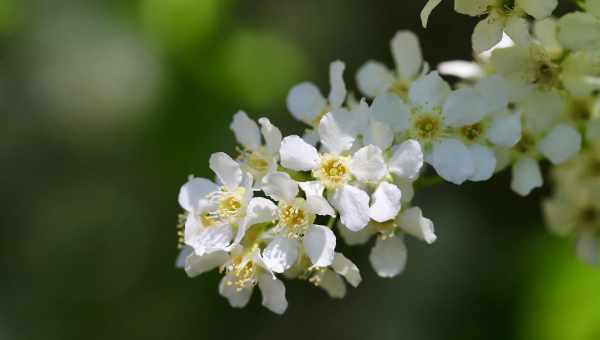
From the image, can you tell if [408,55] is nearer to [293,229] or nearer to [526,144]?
[526,144]

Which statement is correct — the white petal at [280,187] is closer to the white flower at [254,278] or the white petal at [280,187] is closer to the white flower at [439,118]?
the white flower at [254,278]

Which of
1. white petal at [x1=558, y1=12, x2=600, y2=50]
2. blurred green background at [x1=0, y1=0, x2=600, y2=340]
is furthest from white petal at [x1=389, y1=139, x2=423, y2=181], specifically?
blurred green background at [x1=0, y1=0, x2=600, y2=340]

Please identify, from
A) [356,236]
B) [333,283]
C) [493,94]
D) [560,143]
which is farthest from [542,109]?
[333,283]

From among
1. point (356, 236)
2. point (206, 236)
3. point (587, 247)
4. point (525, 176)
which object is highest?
point (206, 236)

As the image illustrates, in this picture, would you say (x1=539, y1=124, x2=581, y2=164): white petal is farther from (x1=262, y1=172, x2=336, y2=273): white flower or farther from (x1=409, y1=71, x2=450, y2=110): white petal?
(x1=262, y1=172, x2=336, y2=273): white flower

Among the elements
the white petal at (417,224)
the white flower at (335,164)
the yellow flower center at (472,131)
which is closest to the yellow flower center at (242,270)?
the white flower at (335,164)

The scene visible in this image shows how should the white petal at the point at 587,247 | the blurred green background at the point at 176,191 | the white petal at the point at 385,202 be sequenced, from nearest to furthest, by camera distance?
the white petal at the point at 385,202 < the white petal at the point at 587,247 < the blurred green background at the point at 176,191

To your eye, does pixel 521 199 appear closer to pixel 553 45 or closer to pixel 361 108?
pixel 553 45
